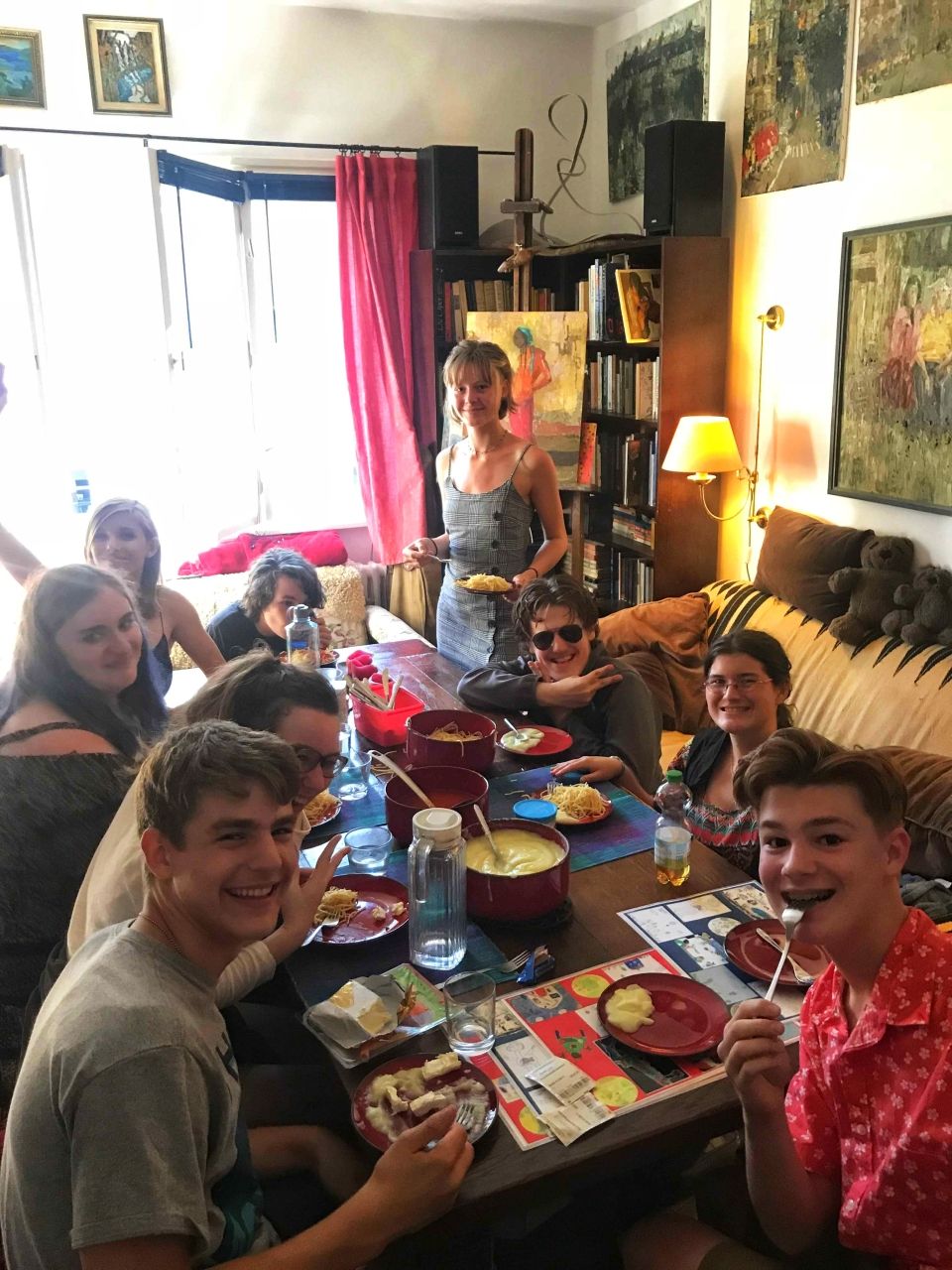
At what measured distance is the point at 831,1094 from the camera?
124 cm

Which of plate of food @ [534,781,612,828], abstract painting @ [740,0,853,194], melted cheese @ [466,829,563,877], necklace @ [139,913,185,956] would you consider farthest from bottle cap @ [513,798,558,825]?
abstract painting @ [740,0,853,194]

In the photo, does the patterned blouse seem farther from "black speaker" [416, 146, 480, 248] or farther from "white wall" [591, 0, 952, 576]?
"black speaker" [416, 146, 480, 248]

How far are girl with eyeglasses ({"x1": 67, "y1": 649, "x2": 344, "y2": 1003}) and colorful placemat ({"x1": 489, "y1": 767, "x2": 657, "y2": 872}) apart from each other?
393 mm

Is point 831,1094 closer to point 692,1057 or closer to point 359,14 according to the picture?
point 692,1057

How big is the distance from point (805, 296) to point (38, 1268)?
12.0 feet

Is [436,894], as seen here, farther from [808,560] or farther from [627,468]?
[627,468]

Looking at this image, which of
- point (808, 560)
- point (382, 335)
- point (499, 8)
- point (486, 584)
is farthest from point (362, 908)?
point (499, 8)

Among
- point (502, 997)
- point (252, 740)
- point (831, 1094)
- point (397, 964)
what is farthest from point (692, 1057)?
point (252, 740)

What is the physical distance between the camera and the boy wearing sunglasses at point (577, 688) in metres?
2.27

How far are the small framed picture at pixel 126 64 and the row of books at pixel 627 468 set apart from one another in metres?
2.45

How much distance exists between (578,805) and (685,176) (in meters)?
2.95

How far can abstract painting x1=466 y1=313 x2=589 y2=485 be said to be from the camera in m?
4.50

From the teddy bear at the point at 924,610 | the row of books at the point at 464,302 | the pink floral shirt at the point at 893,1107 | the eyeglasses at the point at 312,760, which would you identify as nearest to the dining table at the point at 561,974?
the pink floral shirt at the point at 893,1107

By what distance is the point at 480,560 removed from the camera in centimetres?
330
